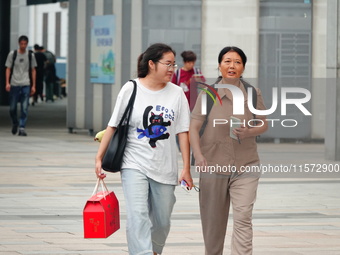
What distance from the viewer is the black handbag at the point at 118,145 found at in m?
6.70

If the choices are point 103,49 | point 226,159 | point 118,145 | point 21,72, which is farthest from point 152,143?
point 103,49

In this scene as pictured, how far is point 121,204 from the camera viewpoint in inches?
432

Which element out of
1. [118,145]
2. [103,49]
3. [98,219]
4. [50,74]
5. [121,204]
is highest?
[103,49]

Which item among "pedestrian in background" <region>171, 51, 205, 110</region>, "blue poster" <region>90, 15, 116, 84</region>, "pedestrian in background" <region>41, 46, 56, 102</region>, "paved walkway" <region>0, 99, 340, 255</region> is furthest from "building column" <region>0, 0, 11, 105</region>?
"pedestrian in background" <region>171, 51, 205, 110</region>

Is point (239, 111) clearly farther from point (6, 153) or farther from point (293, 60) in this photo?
point (293, 60)

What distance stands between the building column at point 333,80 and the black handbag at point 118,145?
963 centimetres

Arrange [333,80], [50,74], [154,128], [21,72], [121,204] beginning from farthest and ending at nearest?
[50,74] → [21,72] → [333,80] → [121,204] → [154,128]

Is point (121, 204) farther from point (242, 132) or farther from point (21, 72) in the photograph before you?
point (21, 72)

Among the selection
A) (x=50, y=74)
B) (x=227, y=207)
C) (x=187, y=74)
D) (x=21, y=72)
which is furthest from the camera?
(x=50, y=74)

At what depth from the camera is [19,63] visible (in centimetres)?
2009

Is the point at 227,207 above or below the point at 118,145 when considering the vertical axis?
below

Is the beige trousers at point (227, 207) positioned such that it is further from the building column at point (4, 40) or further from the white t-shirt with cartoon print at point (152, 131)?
the building column at point (4, 40)

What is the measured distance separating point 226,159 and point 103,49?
1462 cm

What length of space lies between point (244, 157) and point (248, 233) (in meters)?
0.49
